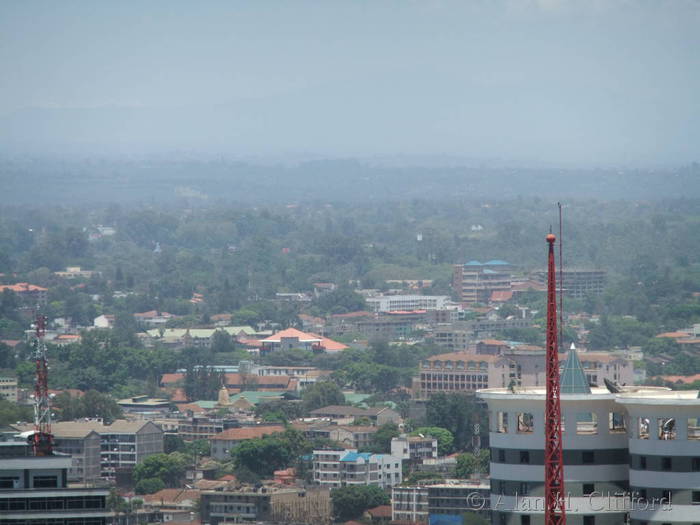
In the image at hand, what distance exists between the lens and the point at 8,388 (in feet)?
306

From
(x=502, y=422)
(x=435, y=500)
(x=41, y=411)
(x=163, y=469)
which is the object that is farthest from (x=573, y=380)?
(x=163, y=469)

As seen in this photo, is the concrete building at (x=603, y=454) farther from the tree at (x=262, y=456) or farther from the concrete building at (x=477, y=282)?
the concrete building at (x=477, y=282)

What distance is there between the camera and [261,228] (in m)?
199

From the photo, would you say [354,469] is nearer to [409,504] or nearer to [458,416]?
[409,504]

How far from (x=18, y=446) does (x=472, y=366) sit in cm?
6831

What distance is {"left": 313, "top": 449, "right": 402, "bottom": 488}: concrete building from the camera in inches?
2736

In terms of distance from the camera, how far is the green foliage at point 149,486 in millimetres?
70188

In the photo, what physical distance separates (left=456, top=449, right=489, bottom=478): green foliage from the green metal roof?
41795mm

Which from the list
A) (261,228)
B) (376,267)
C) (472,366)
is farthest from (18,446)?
(261,228)

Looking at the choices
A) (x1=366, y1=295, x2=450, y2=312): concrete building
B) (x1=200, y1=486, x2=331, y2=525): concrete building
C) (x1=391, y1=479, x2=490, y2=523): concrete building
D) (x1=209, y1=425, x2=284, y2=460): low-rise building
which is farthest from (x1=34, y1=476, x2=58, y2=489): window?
(x1=366, y1=295, x2=450, y2=312): concrete building

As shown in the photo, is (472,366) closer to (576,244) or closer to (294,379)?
(294,379)

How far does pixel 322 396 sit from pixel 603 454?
234ft

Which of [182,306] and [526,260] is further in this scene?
[526,260]

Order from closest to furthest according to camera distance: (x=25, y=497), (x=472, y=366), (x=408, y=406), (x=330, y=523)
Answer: (x=25, y=497)
(x=330, y=523)
(x=408, y=406)
(x=472, y=366)
